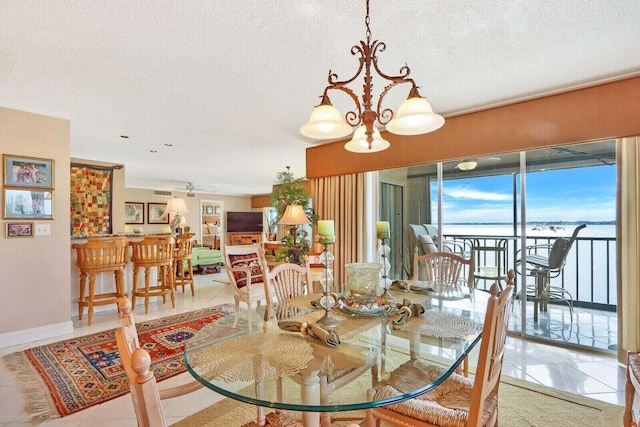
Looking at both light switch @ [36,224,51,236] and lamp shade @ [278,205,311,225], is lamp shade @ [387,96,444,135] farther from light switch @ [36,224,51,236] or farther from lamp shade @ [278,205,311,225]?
light switch @ [36,224,51,236]

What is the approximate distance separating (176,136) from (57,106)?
1341mm

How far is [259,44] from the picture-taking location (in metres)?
2.11

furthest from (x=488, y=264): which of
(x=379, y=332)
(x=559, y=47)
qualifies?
(x=379, y=332)

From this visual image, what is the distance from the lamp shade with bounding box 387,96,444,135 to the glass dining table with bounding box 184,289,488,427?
1038 mm

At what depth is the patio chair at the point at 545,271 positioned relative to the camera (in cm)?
319

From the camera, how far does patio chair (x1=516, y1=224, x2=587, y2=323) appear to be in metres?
3.19

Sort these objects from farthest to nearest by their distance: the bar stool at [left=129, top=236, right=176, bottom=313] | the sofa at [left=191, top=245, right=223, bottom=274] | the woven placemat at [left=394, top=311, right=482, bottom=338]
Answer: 1. the sofa at [left=191, top=245, right=223, bottom=274]
2. the bar stool at [left=129, top=236, right=176, bottom=313]
3. the woven placemat at [left=394, top=311, right=482, bottom=338]

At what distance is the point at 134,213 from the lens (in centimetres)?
927

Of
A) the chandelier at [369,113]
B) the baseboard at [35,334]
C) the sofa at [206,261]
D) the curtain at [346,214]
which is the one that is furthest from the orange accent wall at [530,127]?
the sofa at [206,261]

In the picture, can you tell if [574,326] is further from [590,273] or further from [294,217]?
[294,217]

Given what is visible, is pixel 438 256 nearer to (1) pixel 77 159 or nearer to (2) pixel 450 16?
(2) pixel 450 16

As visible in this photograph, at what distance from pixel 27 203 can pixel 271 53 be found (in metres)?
3.10

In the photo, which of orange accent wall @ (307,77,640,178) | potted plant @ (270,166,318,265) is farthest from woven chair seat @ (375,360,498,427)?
potted plant @ (270,166,318,265)

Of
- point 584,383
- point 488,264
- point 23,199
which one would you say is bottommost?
point 584,383
